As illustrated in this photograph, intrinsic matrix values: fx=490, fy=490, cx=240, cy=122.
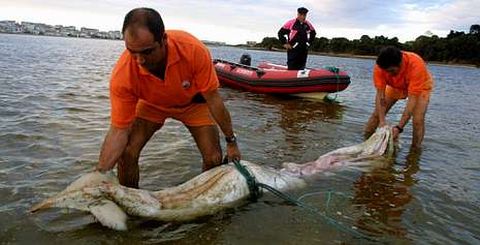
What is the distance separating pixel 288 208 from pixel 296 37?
892 cm

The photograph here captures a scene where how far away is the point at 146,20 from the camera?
368 cm

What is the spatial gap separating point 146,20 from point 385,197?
349 cm

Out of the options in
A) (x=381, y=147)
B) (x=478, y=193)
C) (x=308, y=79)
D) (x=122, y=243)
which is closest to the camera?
(x=122, y=243)

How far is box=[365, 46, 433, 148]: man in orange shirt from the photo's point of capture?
7207 mm

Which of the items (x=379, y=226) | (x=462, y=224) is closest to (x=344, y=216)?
(x=379, y=226)

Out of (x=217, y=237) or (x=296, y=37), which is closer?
(x=217, y=237)

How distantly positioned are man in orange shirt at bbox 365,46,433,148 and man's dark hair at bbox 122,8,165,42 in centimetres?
432

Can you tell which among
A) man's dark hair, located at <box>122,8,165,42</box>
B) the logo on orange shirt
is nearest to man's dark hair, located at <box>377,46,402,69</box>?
the logo on orange shirt

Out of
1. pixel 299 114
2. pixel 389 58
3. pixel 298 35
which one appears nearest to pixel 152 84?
pixel 389 58

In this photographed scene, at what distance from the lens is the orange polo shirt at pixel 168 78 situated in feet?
13.7

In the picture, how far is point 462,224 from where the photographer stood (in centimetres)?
496

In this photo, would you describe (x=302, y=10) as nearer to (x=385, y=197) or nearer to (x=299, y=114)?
(x=299, y=114)

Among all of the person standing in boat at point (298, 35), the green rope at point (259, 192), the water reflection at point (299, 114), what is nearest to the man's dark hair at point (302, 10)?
the person standing in boat at point (298, 35)

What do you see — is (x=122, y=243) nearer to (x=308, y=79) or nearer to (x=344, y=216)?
(x=344, y=216)
